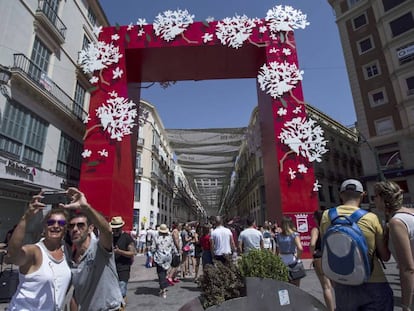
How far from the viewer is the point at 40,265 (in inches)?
78.6

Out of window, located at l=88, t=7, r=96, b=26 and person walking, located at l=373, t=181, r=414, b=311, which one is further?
window, located at l=88, t=7, r=96, b=26

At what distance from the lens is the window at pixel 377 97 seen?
23.5m

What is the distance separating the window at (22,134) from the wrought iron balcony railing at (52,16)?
5140mm

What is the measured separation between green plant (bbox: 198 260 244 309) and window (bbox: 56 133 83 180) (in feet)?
44.3

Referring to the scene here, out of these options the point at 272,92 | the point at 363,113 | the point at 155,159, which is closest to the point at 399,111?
the point at 363,113

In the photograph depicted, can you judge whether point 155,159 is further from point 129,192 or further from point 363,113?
point 363,113

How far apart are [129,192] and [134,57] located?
6.20 metres

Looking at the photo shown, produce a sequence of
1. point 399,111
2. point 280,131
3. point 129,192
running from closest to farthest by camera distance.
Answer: point 280,131
point 129,192
point 399,111

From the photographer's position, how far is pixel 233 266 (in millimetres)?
2617

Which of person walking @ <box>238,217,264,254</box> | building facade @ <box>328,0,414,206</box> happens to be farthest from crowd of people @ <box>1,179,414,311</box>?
building facade @ <box>328,0,414,206</box>

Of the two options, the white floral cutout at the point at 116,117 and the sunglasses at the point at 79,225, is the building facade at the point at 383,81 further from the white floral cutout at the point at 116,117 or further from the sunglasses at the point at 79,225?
the sunglasses at the point at 79,225

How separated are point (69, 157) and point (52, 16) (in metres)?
7.54

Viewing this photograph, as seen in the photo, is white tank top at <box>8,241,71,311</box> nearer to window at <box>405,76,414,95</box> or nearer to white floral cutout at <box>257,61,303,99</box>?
white floral cutout at <box>257,61,303,99</box>

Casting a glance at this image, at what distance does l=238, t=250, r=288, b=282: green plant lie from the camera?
246cm
